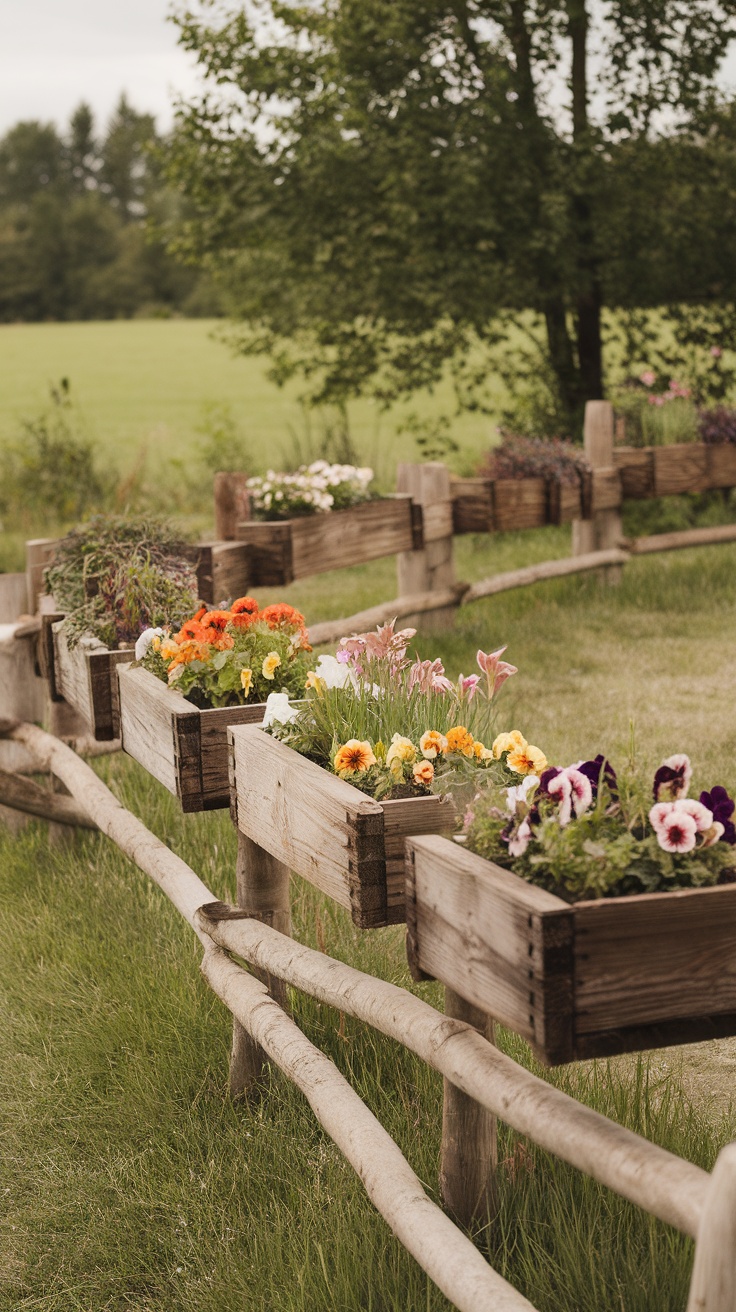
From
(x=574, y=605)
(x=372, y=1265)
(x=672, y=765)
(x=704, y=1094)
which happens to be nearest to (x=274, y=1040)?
(x=372, y=1265)

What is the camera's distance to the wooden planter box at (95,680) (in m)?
4.10

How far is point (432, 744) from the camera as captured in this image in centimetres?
270

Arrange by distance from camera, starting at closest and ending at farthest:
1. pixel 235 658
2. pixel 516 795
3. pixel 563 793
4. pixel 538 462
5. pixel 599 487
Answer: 1. pixel 563 793
2. pixel 516 795
3. pixel 235 658
4. pixel 538 462
5. pixel 599 487

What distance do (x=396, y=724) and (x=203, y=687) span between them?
83 cm

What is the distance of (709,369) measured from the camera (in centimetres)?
1227

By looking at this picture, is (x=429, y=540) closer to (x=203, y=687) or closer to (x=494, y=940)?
(x=203, y=687)

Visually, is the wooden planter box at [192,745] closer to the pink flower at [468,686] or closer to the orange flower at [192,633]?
the orange flower at [192,633]

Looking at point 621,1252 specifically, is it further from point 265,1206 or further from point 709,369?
point 709,369

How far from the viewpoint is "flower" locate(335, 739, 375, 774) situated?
2.69m

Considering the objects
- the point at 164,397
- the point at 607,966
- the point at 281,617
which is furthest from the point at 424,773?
the point at 164,397

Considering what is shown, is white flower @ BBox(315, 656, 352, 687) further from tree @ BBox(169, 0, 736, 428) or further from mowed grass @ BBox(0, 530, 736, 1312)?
tree @ BBox(169, 0, 736, 428)

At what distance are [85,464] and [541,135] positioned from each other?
220 inches

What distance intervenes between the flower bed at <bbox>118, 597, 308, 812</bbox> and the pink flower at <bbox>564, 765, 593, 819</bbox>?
4.59ft

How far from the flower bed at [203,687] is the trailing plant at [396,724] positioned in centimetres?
28
